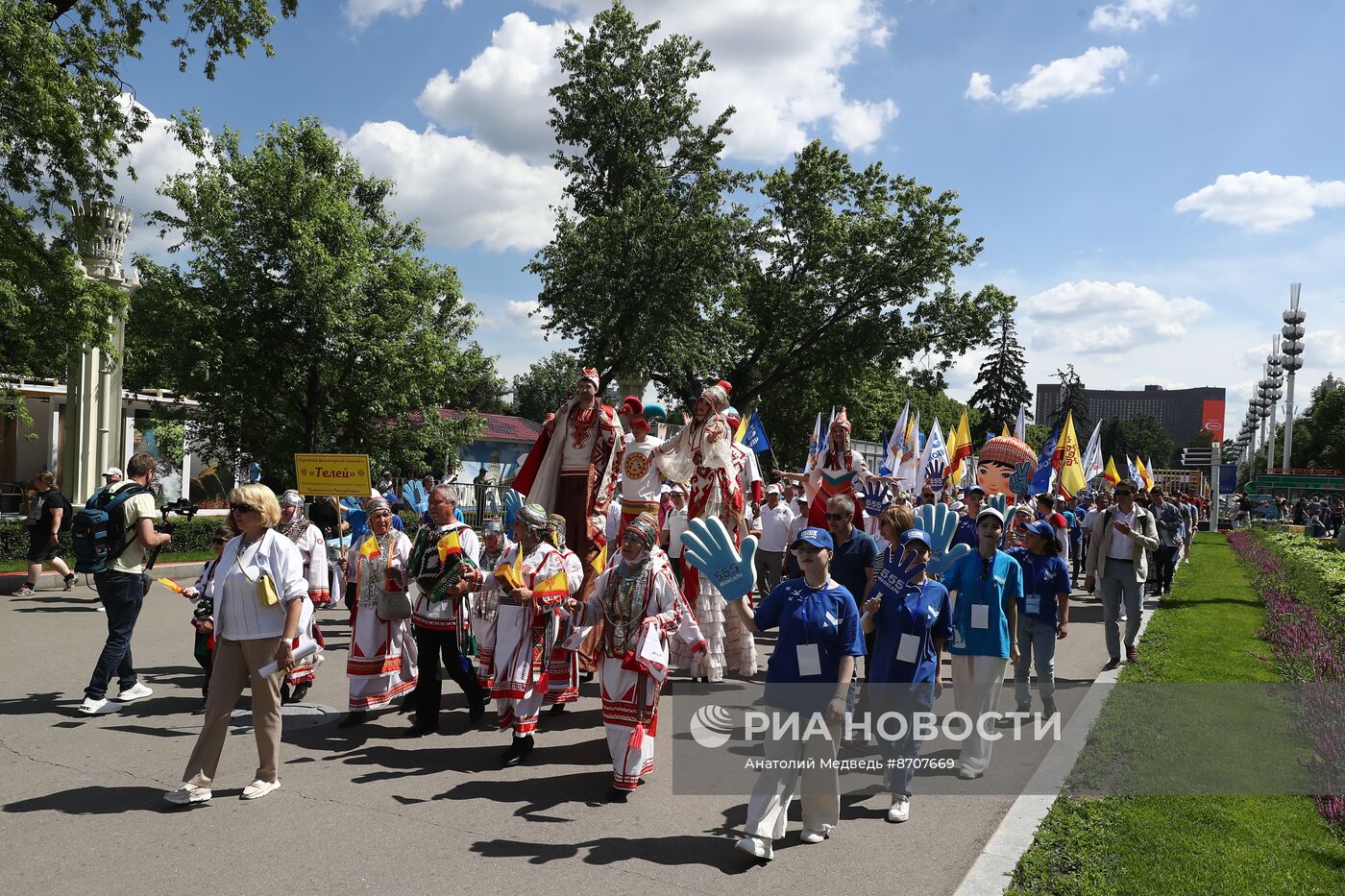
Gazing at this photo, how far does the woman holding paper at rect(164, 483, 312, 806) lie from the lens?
17.1 feet

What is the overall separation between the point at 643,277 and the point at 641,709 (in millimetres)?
19368

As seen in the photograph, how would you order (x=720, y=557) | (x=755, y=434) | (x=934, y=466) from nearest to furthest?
(x=720, y=557) < (x=755, y=434) < (x=934, y=466)

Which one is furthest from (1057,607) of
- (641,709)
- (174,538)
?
(174,538)

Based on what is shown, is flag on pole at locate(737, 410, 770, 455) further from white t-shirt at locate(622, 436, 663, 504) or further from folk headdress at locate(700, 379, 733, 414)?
white t-shirt at locate(622, 436, 663, 504)

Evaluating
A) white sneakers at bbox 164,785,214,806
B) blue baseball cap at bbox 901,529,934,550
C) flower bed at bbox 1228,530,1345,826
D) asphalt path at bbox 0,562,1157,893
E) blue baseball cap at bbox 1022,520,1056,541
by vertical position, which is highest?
blue baseball cap at bbox 901,529,934,550

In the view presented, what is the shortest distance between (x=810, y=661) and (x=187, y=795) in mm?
3585

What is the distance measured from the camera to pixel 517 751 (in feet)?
20.3

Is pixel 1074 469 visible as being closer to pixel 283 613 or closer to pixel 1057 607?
pixel 1057 607

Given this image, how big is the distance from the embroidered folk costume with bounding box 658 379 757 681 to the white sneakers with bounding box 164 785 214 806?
4.31 meters

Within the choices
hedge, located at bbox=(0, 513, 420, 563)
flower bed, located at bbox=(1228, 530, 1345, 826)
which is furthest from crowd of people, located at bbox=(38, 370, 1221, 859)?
hedge, located at bbox=(0, 513, 420, 563)

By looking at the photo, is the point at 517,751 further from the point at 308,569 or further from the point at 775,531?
the point at 775,531

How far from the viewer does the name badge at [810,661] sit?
4.61 m

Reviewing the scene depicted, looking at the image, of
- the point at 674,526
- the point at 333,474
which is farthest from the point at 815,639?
the point at 333,474

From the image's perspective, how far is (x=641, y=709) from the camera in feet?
18.2
